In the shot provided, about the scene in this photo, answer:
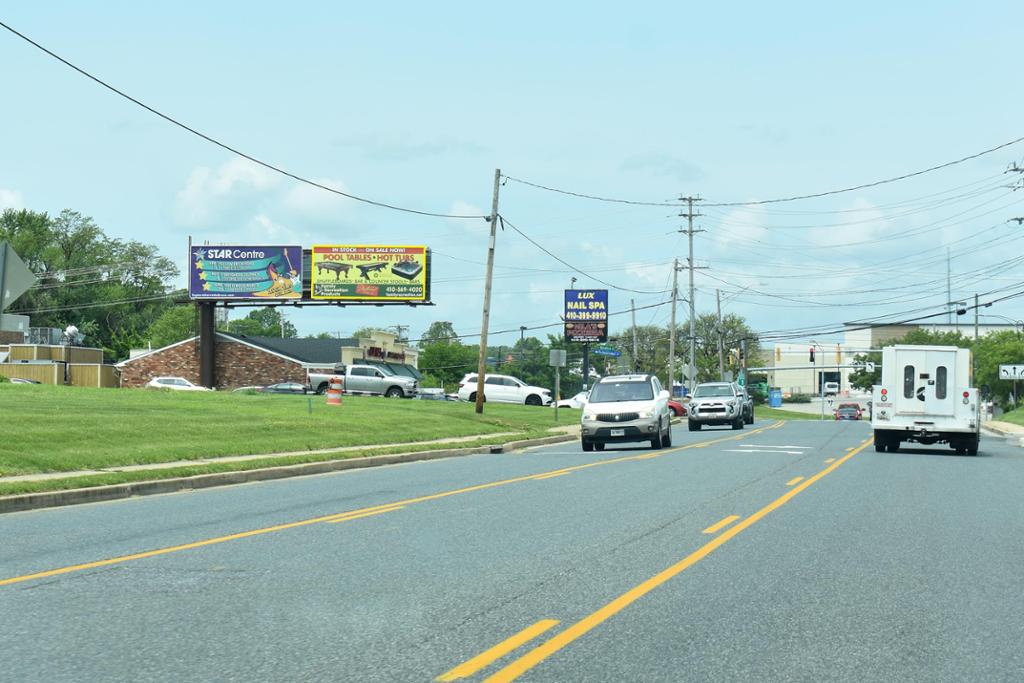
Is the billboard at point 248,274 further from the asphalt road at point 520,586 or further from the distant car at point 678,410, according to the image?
the asphalt road at point 520,586

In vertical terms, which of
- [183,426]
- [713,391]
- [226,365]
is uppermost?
[226,365]

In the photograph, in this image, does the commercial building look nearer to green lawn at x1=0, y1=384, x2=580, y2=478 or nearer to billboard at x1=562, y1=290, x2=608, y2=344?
billboard at x1=562, y1=290, x2=608, y2=344

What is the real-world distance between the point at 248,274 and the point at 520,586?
62.7 meters

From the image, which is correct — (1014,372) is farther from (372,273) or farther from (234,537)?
(234,537)

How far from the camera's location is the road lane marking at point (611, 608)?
636cm

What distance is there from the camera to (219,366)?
70.8 metres

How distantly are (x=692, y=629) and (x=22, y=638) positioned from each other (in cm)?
405

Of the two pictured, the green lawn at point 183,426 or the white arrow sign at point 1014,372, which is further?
the white arrow sign at point 1014,372

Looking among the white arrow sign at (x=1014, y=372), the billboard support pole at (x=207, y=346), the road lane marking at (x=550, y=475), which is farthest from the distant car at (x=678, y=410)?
the road lane marking at (x=550, y=475)

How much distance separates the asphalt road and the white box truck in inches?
480

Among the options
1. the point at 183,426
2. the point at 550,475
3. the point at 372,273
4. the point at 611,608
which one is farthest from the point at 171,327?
the point at 611,608

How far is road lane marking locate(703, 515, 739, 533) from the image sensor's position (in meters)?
12.2

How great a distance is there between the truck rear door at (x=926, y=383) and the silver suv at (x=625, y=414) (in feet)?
18.9

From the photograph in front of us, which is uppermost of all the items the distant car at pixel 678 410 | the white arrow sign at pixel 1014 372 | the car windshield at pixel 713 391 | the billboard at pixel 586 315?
the billboard at pixel 586 315
